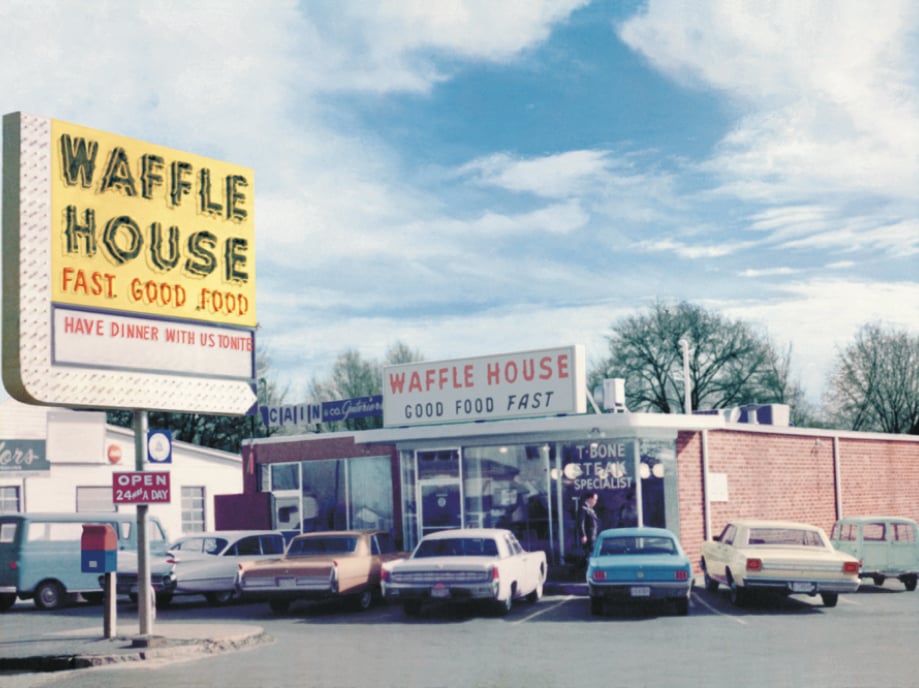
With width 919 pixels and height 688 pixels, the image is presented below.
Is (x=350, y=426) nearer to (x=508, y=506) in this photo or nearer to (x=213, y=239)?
(x=508, y=506)

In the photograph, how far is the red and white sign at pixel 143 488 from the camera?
15883 mm

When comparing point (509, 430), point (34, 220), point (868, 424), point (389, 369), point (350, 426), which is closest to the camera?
point (34, 220)

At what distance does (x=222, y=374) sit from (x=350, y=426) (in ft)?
158

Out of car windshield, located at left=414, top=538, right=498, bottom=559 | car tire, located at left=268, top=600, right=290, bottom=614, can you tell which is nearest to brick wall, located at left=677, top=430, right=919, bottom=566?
car windshield, located at left=414, top=538, right=498, bottom=559

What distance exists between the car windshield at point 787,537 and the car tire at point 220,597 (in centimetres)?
1039

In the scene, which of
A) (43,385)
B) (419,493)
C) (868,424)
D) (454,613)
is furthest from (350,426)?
(43,385)

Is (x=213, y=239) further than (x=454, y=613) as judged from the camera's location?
No

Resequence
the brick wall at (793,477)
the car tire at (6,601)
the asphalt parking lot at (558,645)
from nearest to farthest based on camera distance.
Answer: the asphalt parking lot at (558,645), the car tire at (6,601), the brick wall at (793,477)

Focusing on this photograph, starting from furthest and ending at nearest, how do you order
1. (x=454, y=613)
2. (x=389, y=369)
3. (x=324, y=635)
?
1. (x=389, y=369)
2. (x=454, y=613)
3. (x=324, y=635)

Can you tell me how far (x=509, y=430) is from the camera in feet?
85.0

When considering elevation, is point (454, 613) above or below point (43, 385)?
below

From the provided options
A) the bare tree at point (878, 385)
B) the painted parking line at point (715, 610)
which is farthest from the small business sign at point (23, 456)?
the bare tree at point (878, 385)

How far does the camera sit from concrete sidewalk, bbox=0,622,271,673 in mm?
14484

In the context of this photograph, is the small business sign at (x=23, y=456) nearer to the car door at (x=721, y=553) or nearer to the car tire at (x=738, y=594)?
the car door at (x=721, y=553)
